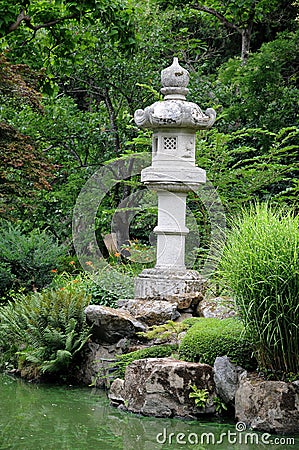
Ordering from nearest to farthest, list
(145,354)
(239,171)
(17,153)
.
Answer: (145,354)
(17,153)
(239,171)

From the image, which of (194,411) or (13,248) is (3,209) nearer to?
(13,248)

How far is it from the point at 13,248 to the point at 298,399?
631 centimetres

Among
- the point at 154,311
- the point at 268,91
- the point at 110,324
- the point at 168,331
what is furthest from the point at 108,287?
the point at 268,91

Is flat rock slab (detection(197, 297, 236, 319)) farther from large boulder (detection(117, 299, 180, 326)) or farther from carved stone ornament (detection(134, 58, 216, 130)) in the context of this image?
carved stone ornament (detection(134, 58, 216, 130))

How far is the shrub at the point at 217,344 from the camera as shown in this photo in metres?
6.57

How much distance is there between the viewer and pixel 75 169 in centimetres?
1434

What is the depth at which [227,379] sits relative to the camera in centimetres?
638

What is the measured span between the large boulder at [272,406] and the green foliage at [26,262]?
18.1 feet

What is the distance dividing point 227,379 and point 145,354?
3.76ft

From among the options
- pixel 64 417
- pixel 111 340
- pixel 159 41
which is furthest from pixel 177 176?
pixel 159 41

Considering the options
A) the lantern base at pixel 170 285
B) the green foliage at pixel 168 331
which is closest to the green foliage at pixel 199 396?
the green foliage at pixel 168 331

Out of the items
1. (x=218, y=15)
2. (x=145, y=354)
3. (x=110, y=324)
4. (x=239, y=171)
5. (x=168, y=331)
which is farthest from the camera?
(x=218, y=15)

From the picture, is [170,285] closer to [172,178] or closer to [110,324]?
[110,324]

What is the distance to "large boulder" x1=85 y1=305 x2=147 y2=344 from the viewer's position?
779 cm
